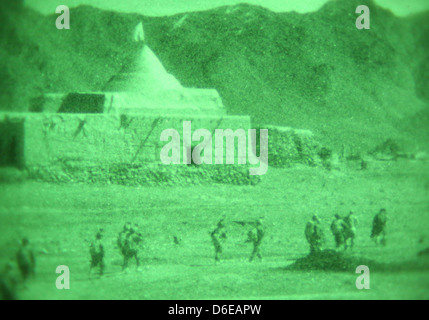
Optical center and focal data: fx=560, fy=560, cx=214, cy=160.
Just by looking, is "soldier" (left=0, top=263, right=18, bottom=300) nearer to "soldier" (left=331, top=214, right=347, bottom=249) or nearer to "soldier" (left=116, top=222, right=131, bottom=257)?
"soldier" (left=116, top=222, right=131, bottom=257)

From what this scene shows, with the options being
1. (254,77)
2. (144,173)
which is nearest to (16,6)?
(144,173)

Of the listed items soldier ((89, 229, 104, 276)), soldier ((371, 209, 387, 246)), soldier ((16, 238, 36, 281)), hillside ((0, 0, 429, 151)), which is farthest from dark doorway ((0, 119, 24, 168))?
soldier ((371, 209, 387, 246))

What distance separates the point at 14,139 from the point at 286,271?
512 cm

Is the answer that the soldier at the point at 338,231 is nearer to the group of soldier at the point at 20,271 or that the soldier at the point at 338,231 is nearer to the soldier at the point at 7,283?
the group of soldier at the point at 20,271

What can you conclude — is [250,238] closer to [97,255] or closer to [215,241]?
[215,241]

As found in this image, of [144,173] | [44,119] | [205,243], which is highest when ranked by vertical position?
[44,119]

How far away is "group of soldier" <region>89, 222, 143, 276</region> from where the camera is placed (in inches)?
288

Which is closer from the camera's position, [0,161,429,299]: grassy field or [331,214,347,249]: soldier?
[0,161,429,299]: grassy field

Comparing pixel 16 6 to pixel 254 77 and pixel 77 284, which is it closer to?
pixel 77 284

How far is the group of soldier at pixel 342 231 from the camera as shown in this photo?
812cm

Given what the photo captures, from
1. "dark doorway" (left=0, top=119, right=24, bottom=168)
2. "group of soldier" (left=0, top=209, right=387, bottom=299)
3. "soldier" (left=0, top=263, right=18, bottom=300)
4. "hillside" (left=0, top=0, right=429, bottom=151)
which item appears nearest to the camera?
"soldier" (left=0, top=263, right=18, bottom=300)

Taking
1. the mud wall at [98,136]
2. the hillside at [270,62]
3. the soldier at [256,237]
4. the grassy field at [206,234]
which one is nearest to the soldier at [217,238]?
the grassy field at [206,234]

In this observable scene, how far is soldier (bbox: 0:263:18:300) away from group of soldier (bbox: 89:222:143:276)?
1015mm

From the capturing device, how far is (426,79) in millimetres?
13141
